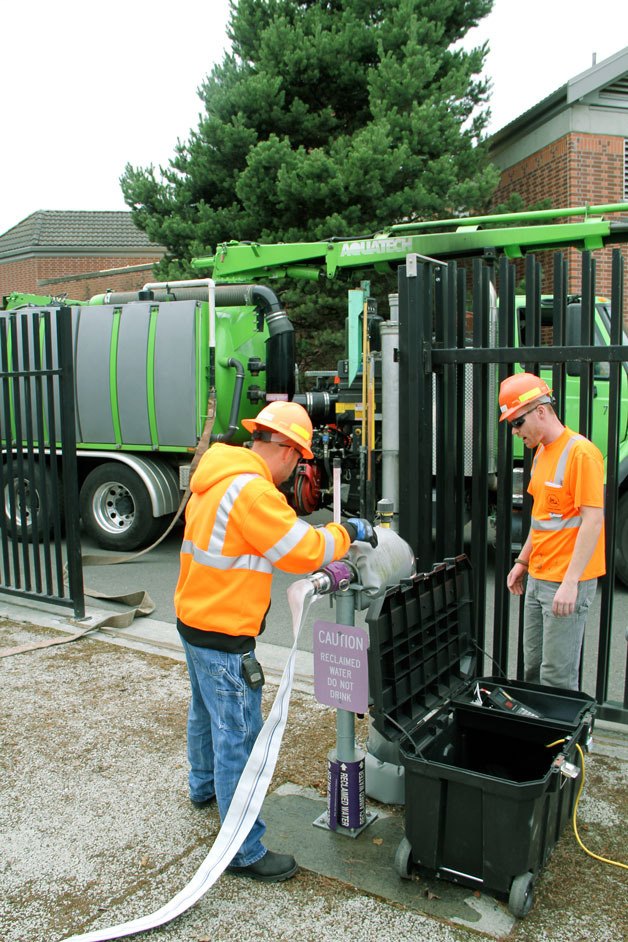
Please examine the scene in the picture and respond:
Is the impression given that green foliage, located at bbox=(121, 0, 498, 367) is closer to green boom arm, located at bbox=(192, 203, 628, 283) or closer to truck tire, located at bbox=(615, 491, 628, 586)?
green boom arm, located at bbox=(192, 203, 628, 283)

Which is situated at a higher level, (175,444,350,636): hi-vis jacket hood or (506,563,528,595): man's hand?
(175,444,350,636): hi-vis jacket hood

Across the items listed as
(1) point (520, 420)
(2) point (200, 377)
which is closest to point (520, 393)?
(1) point (520, 420)

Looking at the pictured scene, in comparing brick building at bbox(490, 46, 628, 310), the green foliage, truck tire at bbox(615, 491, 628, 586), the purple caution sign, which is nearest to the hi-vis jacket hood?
the purple caution sign

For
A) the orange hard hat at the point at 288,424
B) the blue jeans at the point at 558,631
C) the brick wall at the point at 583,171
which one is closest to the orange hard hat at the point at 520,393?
the blue jeans at the point at 558,631

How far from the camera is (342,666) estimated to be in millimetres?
3137

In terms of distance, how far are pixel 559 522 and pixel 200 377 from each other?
5.53m

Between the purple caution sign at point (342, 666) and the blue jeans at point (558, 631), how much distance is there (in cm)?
113

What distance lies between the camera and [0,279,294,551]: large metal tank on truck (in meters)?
8.66

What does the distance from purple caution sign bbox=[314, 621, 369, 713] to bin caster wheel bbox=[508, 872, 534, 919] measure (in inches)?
30.5

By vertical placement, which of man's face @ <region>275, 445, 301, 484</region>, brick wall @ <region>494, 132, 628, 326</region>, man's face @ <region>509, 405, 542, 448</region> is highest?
brick wall @ <region>494, 132, 628, 326</region>

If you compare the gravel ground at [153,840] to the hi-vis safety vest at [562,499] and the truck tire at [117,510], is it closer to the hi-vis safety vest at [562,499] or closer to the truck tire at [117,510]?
the hi-vis safety vest at [562,499]

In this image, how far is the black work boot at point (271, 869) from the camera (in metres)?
3.02

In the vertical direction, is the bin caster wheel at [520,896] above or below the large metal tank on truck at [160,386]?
below

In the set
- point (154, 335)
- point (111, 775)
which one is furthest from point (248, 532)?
point (154, 335)
